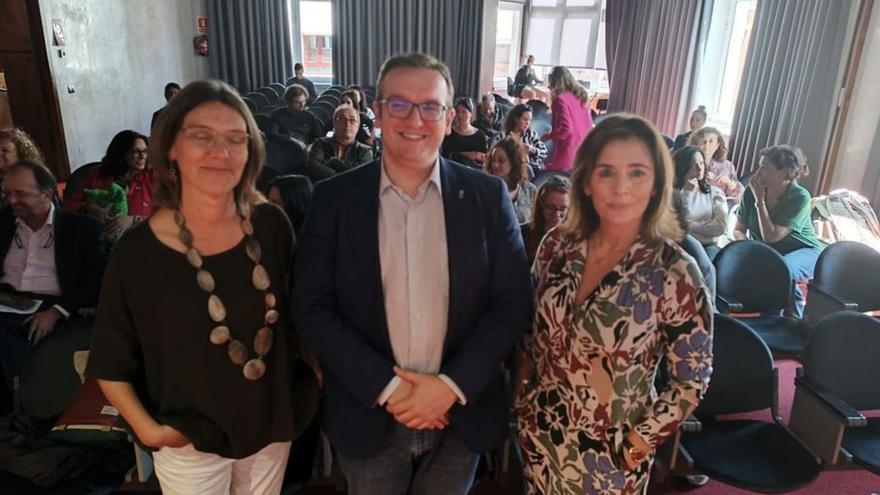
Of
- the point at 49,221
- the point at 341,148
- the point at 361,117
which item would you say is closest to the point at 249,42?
the point at 361,117

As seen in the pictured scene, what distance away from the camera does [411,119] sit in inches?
49.3

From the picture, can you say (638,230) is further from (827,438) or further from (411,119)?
(827,438)

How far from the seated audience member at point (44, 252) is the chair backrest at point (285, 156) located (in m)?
1.91

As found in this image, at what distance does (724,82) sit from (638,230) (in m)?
8.20

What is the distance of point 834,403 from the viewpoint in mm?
2035

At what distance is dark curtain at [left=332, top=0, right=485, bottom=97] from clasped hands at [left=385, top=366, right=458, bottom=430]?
11133 mm

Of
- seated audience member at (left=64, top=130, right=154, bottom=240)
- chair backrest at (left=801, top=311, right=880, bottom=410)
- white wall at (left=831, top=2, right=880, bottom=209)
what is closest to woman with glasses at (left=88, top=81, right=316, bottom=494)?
chair backrest at (left=801, top=311, right=880, bottom=410)

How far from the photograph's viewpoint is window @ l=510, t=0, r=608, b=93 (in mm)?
10969

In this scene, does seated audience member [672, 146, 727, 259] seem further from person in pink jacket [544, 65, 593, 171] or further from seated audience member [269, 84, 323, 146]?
seated audience member [269, 84, 323, 146]

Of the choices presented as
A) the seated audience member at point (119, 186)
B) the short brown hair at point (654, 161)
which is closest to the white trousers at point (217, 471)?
the short brown hair at point (654, 161)

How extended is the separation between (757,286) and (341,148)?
2.95 metres

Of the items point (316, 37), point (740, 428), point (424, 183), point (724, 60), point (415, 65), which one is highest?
point (316, 37)

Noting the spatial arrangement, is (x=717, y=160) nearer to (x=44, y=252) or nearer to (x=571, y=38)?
(x=44, y=252)

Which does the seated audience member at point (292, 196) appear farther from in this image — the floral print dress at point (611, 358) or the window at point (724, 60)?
the window at point (724, 60)
